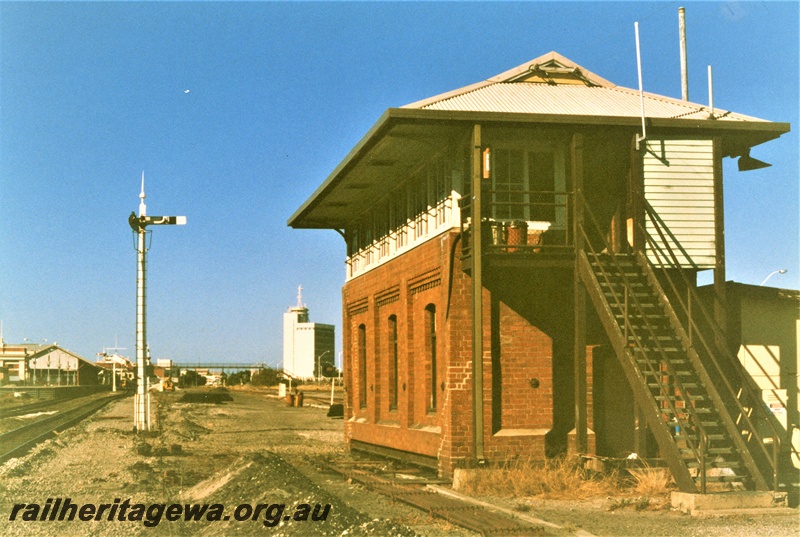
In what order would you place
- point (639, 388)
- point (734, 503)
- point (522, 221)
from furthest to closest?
point (522, 221)
point (639, 388)
point (734, 503)

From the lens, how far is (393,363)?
24719 mm

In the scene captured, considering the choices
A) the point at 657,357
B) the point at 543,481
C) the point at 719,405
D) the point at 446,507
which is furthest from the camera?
the point at 657,357

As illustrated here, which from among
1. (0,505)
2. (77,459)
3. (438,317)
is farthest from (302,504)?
(77,459)

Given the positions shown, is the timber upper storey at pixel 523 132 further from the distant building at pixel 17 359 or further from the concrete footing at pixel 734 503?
the distant building at pixel 17 359

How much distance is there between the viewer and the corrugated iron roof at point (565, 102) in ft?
60.5

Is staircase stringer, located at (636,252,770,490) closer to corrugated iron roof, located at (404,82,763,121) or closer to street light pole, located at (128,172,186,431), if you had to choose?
corrugated iron roof, located at (404,82,763,121)

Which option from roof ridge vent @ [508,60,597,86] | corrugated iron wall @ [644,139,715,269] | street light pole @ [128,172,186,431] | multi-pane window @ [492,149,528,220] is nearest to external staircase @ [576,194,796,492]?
corrugated iron wall @ [644,139,715,269]

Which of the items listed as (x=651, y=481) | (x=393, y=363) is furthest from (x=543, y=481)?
(x=393, y=363)

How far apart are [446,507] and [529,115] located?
6.97 metres

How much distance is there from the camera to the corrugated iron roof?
18453 millimetres

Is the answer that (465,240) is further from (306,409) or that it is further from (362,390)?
(306,409)

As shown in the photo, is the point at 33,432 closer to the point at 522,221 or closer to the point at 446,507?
the point at 522,221

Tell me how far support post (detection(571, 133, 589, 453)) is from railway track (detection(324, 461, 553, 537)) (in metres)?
2.70

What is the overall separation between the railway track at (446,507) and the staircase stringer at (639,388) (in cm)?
230
